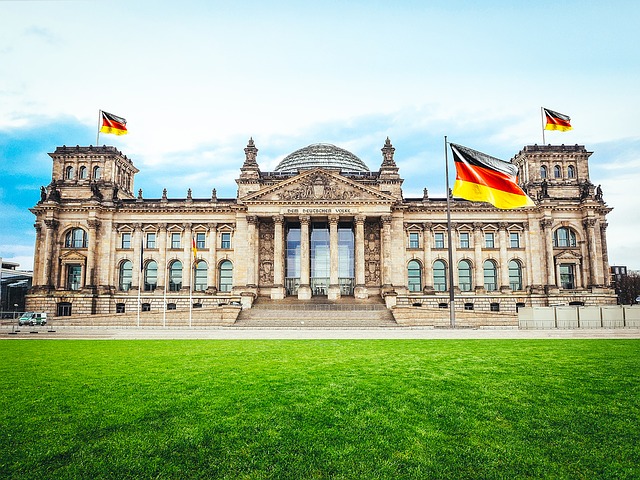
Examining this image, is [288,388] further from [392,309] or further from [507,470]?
[392,309]

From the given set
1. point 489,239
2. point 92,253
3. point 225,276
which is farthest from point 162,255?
point 489,239

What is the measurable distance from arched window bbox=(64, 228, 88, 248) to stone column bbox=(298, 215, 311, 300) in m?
35.1

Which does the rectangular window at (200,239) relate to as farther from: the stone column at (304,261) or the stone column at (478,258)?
the stone column at (478,258)

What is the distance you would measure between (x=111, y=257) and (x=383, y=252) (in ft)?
140

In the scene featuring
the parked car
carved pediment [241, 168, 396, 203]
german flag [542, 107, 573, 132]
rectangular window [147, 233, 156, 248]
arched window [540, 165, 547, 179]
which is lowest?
the parked car

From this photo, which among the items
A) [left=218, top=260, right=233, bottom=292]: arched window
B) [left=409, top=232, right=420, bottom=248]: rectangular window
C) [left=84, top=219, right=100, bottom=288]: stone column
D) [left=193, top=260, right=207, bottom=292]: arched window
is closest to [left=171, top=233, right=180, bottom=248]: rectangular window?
[left=193, top=260, right=207, bottom=292]: arched window

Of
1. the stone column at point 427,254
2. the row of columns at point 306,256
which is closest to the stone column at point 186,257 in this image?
the row of columns at point 306,256

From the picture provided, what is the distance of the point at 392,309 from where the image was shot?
57562mm

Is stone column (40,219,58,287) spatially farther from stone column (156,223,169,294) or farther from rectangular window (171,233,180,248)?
rectangular window (171,233,180,248)

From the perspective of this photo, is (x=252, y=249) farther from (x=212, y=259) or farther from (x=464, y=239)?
(x=464, y=239)

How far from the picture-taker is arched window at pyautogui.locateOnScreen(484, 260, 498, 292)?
72.2m

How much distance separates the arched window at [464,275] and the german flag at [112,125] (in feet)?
178

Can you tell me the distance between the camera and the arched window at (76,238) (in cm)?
7256

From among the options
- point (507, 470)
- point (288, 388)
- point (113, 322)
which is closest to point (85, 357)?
point (288, 388)
